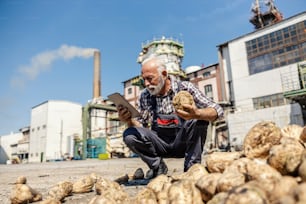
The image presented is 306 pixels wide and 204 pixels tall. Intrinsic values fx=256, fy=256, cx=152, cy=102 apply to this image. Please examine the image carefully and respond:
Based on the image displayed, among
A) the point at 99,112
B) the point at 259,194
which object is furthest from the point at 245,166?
the point at 99,112

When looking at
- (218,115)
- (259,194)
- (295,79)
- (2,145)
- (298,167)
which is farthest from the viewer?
(2,145)

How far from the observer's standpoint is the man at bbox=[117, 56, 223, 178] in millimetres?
2287

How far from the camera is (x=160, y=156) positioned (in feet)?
8.27

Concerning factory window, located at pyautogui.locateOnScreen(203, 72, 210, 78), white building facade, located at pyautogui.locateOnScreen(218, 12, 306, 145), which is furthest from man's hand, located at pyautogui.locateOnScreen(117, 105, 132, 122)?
factory window, located at pyautogui.locateOnScreen(203, 72, 210, 78)

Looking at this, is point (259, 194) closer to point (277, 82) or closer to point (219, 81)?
point (277, 82)

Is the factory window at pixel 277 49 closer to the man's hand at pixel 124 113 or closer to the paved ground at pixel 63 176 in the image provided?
the paved ground at pixel 63 176

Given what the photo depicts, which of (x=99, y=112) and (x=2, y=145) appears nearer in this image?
(x=99, y=112)

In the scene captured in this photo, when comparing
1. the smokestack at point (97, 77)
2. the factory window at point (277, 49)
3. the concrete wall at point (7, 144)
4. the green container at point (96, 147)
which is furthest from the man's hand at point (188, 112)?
the concrete wall at point (7, 144)

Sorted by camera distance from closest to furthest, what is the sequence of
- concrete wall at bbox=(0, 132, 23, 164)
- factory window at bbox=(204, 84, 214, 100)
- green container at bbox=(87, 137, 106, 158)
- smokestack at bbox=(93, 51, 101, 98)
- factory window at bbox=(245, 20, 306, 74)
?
factory window at bbox=(245, 20, 306, 74)
green container at bbox=(87, 137, 106, 158)
factory window at bbox=(204, 84, 214, 100)
smokestack at bbox=(93, 51, 101, 98)
concrete wall at bbox=(0, 132, 23, 164)

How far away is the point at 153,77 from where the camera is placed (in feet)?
7.82

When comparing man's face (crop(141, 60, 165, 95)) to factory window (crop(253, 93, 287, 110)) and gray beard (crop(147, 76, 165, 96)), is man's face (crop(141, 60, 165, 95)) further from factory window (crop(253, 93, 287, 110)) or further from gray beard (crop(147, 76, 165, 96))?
factory window (crop(253, 93, 287, 110))

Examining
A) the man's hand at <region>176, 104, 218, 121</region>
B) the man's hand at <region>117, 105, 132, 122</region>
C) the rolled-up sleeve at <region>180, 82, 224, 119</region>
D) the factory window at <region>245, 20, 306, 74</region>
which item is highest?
the factory window at <region>245, 20, 306, 74</region>

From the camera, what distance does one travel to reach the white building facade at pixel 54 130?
3073 cm

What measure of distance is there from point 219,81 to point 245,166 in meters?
20.4
